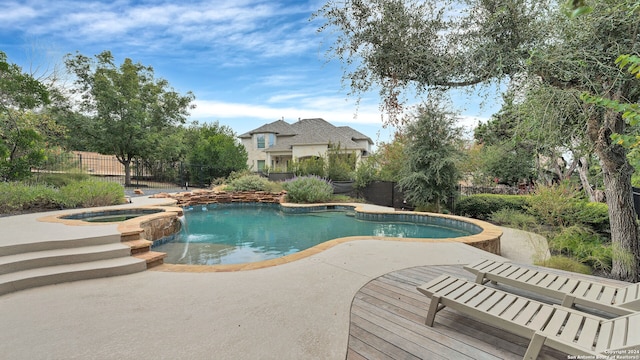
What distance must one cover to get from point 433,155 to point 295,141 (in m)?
15.3

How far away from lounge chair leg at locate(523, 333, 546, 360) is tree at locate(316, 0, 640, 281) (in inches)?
95.3

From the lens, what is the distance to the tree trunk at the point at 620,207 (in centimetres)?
378

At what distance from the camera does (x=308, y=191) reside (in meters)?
11.3

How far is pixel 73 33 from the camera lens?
9070 mm

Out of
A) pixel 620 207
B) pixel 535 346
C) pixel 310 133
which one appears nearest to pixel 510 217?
pixel 620 207

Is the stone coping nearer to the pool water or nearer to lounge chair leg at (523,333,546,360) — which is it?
the pool water

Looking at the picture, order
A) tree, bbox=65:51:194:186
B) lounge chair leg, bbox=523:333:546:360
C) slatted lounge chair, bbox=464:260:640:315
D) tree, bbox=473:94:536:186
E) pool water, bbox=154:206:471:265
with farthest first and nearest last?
1. tree, bbox=65:51:194:186
2. tree, bbox=473:94:536:186
3. pool water, bbox=154:206:471:265
4. slatted lounge chair, bbox=464:260:640:315
5. lounge chair leg, bbox=523:333:546:360

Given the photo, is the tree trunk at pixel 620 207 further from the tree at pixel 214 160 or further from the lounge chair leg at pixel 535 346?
the tree at pixel 214 160

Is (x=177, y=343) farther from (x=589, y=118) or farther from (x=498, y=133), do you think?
(x=498, y=133)

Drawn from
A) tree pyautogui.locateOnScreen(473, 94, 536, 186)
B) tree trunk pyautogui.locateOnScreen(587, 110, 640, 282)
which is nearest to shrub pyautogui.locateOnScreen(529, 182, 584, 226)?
tree trunk pyautogui.locateOnScreen(587, 110, 640, 282)

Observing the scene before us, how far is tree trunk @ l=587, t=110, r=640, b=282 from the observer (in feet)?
12.4

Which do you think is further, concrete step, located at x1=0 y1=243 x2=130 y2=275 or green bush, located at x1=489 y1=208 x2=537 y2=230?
green bush, located at x1=489 y1=208 x2=537 y2=230

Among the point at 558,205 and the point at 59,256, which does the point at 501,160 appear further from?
the point at 59,256

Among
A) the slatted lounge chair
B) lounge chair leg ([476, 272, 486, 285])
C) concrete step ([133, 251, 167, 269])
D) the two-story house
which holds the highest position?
the two-story house
